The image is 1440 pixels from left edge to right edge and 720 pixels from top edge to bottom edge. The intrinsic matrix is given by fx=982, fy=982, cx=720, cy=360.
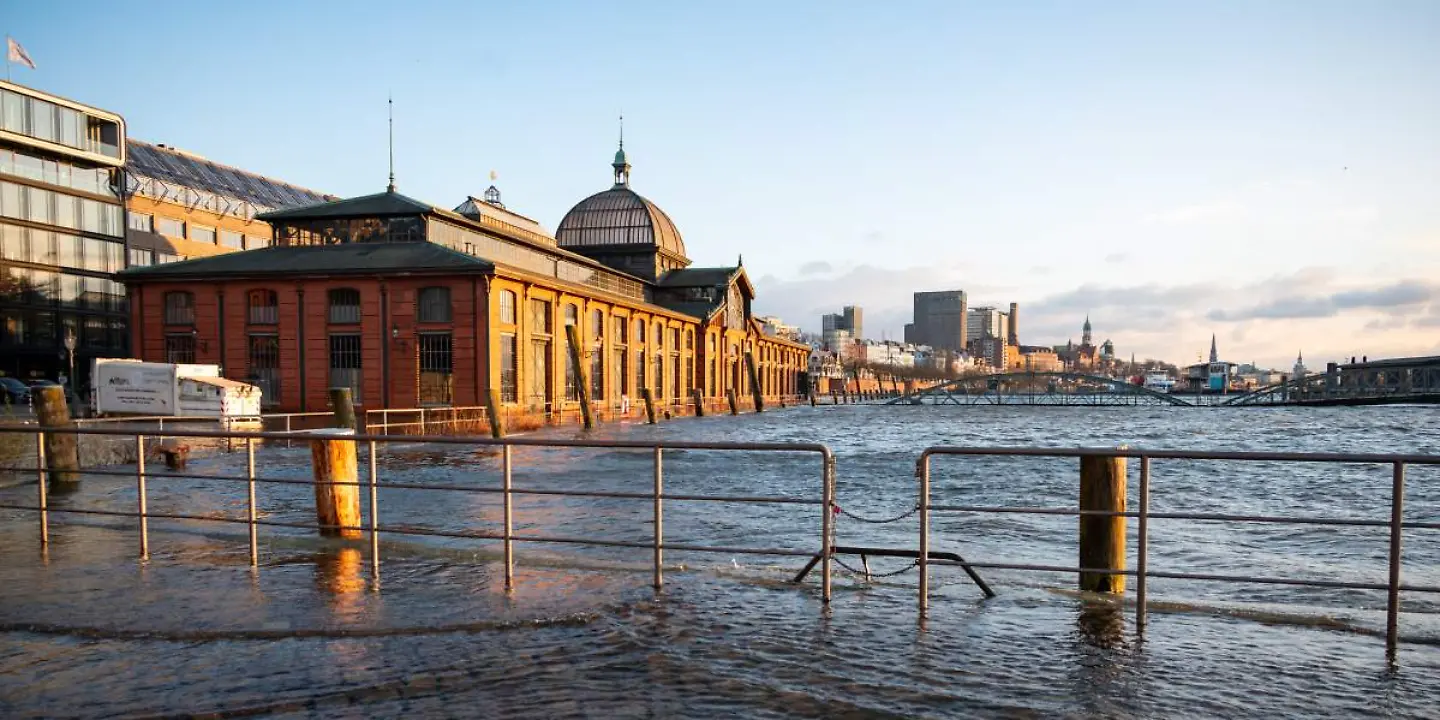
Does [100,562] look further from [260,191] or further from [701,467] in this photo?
[260,191]

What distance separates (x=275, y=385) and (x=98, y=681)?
150ft

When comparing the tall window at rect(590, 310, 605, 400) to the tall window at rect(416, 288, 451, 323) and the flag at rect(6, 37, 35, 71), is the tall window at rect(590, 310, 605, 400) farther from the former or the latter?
the flag at rect(6, 37, 35, 71)

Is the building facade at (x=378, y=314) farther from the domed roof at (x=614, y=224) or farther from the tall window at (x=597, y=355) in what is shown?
the domed roof at (x=614, y=224)

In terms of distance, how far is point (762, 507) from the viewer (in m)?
22.0

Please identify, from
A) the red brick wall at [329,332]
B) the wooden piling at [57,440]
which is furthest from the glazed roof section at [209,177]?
the wooden piling at [57,440]

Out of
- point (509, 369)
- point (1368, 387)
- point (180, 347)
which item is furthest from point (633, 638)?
point (1368, 387)

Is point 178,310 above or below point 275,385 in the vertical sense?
above

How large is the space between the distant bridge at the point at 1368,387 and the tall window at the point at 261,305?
123m

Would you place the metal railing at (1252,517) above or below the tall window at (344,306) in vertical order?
below

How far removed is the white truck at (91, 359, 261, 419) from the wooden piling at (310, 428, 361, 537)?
28018mm

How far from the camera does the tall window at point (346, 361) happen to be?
47719 mm

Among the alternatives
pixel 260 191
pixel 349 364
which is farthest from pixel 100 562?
pixel 260 191

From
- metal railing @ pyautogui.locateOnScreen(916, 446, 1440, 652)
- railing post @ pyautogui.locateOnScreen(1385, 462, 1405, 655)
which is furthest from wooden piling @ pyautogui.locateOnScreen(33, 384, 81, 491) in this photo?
railing post @ pyautogui.locateOnScreen(1385, 462, 1405, 655)

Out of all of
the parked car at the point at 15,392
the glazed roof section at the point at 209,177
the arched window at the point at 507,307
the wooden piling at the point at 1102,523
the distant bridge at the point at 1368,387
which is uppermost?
the glazed roof section at the point at 209,177
